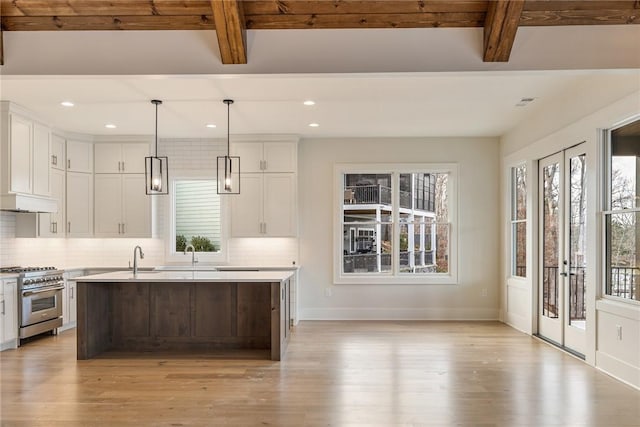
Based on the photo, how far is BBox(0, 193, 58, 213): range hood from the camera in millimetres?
5695

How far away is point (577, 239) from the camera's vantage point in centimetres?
528

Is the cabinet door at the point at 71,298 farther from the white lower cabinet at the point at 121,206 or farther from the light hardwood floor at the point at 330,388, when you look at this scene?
the light hardwood floor at the point at 330,388

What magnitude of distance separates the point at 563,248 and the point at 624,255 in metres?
1.12

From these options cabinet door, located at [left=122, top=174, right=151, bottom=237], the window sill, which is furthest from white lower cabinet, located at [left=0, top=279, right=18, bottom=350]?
the window sill

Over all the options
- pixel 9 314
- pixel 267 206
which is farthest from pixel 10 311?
pixel 267 206

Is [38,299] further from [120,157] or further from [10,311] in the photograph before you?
[120,157]

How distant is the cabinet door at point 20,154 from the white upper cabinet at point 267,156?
2767mm

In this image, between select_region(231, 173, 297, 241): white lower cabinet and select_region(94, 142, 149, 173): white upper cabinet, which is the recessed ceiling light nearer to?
select_region(231, 173, 297, 241): white lower cabinet

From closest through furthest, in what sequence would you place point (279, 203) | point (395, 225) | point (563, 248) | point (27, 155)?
point (563, 248) → point (27, 155) → point (279, 203) → point (395, 225)

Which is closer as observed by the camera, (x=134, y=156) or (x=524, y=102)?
(x=524, y=102)

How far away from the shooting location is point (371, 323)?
7.15 metres

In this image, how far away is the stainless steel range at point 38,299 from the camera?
5.76 meters

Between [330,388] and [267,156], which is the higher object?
[267,156]

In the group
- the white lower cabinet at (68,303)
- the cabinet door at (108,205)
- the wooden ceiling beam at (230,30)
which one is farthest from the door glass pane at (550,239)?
the white lower cabinet at (68,303)
